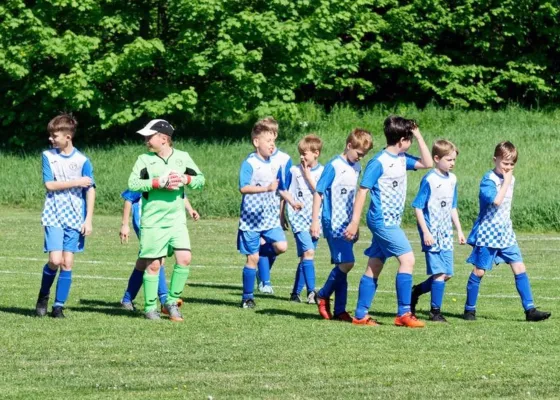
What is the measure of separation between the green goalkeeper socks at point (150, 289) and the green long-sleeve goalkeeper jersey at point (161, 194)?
0.48 m

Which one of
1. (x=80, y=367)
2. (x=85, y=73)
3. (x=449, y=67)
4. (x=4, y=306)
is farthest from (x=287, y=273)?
(x=449, y=67)

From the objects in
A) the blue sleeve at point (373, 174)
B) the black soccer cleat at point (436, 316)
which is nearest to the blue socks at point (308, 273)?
the black soccer cleat at point (436, 316)

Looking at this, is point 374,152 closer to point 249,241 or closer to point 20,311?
point 249,241

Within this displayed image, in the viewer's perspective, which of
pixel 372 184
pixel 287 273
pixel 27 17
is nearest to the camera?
pixel 372 184

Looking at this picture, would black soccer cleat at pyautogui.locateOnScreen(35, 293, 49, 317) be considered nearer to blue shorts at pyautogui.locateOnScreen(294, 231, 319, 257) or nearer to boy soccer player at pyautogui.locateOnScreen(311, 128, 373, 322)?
boy soccer player at pyautogui.locateOnScreen(311, 128, 373, 322)

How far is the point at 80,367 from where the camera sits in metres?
10.4

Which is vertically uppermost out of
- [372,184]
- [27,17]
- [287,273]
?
[27,17]

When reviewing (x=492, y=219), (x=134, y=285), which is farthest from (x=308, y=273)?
(x=492, y=219)

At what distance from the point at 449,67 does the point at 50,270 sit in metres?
34.1

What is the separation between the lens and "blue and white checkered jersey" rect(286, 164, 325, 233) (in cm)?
1589

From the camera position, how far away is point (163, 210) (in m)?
13.0

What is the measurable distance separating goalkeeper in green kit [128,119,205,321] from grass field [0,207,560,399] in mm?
368

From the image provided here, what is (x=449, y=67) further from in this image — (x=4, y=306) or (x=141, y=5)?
(x=4, y=306)

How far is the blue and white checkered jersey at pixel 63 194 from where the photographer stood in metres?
13.1
